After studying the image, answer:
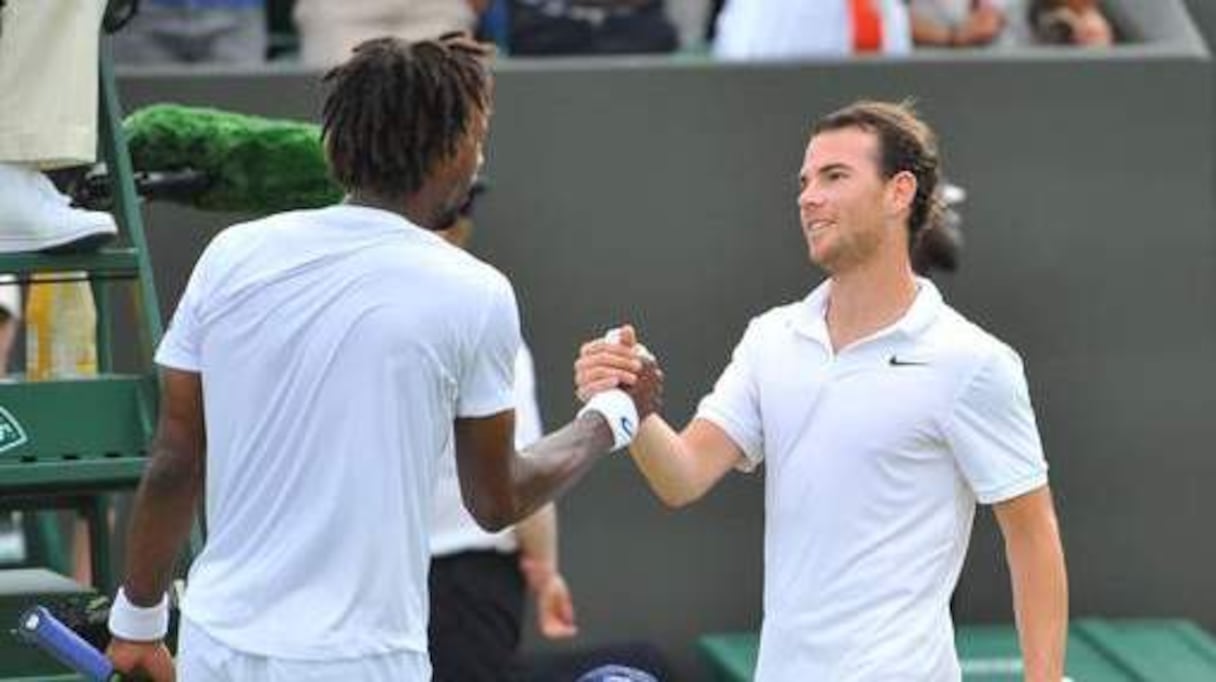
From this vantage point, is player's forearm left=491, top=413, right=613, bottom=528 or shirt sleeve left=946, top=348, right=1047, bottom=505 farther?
shirt sleeve left=946, top=348, right=1047, bottom=505

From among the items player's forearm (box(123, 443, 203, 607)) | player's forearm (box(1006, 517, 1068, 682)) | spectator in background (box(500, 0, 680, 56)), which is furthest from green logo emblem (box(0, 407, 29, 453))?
spectator in background (box(500, 0, 680, 56))

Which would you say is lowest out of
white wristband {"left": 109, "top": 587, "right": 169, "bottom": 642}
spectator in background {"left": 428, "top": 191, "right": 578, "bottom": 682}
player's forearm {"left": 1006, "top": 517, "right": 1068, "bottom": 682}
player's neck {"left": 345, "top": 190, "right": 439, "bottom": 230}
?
spectator in background {"left": 428, "top": 191, "right": 578, "bottom": 682}

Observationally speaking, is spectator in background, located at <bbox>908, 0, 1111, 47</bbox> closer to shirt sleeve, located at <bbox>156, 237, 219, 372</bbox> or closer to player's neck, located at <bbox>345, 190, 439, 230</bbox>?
player's neck, located at <bbox>345, 190, 439, 230</bbox>

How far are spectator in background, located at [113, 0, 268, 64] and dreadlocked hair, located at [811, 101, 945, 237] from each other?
170 inches

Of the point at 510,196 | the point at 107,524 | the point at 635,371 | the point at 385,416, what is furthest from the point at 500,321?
the point at 510,196

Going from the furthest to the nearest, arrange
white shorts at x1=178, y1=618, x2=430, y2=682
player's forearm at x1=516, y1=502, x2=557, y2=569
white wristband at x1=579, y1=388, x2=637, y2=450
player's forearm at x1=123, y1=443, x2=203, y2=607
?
1. player's forearm at x1=516, y1=502, x2=557, y2=569
2. white wristband at x1=579, y1=388, x2=637, y2=450
3. player's forearm at x1=123, y1=443, x2=203, y2=607
4. white shorts at x1=178, y1=618, x2=430, y2=682

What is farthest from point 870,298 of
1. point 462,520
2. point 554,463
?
point 462,520

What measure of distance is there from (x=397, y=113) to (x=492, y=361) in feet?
1.39

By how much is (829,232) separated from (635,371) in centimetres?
55

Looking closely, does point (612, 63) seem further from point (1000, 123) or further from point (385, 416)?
point (385, 416)

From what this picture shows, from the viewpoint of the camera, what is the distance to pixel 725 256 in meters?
9.95

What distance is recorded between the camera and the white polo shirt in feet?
18.9

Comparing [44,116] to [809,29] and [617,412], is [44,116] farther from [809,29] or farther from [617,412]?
[809,29]

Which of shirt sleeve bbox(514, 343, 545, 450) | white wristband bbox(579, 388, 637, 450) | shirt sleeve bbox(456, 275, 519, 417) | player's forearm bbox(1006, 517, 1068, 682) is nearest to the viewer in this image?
shirt sleeve bbox(456, 275, 519, 417)
